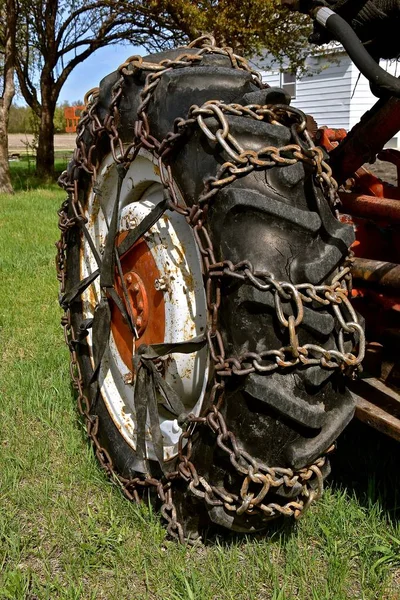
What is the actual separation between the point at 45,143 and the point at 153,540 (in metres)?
15.5

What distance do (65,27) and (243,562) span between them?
660 inches

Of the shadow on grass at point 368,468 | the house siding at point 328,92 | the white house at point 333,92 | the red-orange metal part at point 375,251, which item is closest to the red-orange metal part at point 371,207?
the red-orange metal part at point 375,251

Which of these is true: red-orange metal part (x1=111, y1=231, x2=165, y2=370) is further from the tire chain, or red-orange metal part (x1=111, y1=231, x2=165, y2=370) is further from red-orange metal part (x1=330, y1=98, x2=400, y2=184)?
red-orange metal part (x1=330, y1=98, x2=400, y2=184)

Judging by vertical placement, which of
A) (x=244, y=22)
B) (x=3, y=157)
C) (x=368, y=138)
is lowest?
(x=3, y=157)

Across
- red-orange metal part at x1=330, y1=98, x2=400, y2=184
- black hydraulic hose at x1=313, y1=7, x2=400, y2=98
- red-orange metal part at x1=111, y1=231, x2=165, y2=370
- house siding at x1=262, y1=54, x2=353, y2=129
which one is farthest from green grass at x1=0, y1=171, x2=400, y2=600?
house siding at x1=262, y1=54, x2=353, y2=129

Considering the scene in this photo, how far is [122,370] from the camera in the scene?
2.25 m

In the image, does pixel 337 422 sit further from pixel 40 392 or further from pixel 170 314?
pixel 40 392

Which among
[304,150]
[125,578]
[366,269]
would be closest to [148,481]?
[125,578]

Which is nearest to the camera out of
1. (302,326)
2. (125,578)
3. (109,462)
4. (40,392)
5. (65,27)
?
(302,326)

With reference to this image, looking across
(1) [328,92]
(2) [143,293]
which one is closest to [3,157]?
(1) [328,92]

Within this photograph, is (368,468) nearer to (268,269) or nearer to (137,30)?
(268,269)

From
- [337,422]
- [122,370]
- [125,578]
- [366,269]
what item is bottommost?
[125,578]

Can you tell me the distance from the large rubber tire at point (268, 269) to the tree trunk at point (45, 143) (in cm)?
1538

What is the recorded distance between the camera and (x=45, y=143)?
A: 53.0 ft
